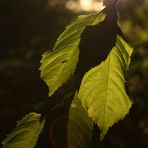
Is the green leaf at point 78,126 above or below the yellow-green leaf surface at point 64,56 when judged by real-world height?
below

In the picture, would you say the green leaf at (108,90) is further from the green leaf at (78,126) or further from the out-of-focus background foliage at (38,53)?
the out-of-focus background foliage at (38,53)

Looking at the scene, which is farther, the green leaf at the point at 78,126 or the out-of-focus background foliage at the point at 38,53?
the out-of-focus background foliage at the point at 38,53

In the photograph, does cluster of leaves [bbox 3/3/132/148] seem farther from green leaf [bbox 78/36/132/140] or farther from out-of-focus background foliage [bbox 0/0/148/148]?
out-of-focus background foliage [bbox 0/0/148/148]

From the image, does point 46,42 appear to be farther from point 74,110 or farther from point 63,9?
point 74,110

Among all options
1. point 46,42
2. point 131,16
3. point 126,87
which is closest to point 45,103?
point 126,87

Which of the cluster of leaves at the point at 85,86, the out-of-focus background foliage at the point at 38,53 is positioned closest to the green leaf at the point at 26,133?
the cluster of leaves at the point at 85,86

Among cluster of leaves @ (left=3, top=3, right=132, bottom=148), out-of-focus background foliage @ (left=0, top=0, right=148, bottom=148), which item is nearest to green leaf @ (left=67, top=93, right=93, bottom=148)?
cluster of leaves @ (left=3, top=3, right=132, bottom=148)
